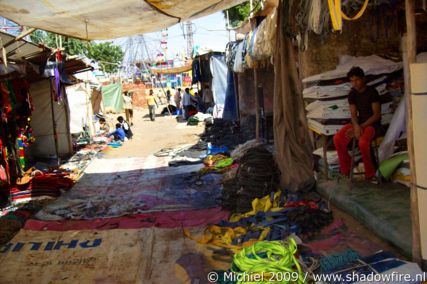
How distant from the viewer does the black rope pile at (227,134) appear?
1216 centimetres

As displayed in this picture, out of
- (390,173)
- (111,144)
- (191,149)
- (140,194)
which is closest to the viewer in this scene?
(390,173)

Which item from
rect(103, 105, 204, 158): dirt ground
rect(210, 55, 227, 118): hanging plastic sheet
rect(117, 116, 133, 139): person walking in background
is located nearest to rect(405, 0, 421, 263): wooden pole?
rect(103, 105, 204, 158): dirt ground

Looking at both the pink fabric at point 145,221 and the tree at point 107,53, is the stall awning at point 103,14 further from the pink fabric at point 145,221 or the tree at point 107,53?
the tree at point 107,53

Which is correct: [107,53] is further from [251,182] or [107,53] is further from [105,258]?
[105,258]

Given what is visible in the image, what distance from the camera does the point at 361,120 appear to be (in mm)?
5316

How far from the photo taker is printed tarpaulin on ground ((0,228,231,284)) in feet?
14.0

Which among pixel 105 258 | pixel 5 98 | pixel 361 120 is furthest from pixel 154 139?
pixel 361 120

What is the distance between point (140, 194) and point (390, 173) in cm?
447

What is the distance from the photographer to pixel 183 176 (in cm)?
890

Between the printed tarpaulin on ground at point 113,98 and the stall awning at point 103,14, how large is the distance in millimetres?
20720

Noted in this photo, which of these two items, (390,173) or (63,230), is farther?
(63,230)

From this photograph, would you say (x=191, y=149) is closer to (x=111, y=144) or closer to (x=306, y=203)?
(x=111, y=144)

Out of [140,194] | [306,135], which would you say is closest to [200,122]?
[140,194]

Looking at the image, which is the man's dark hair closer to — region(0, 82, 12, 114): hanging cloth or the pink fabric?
the pink fabric
